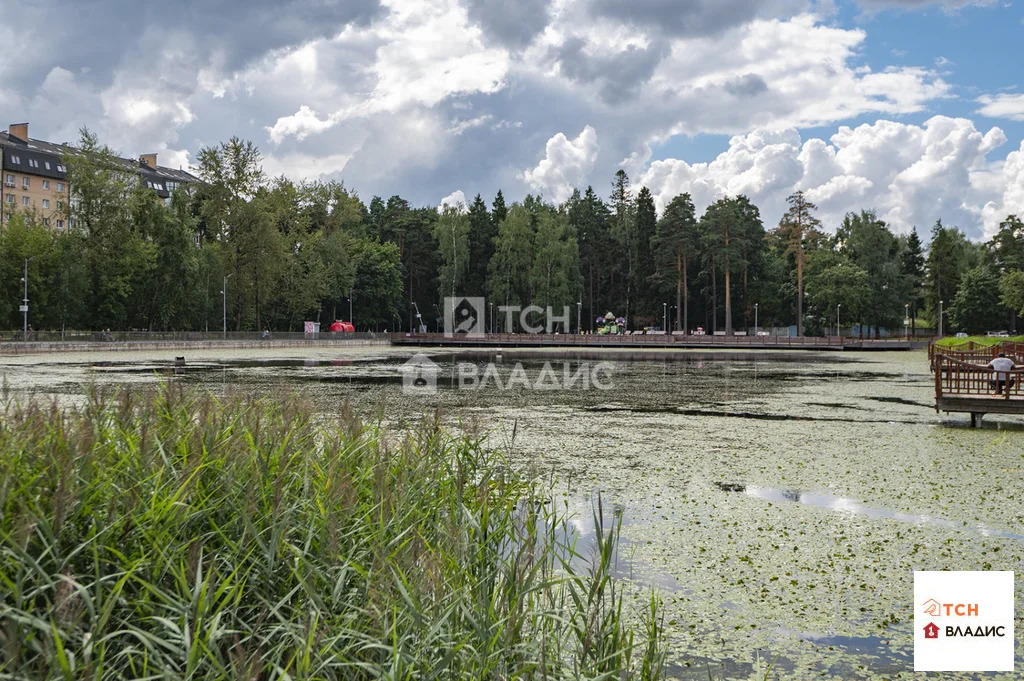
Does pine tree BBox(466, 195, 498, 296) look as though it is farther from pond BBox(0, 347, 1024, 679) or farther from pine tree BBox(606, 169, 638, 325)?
pond BBox(0, 347, 1024, 679)

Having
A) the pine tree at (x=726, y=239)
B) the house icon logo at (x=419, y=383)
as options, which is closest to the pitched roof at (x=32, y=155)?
the pine tree at (x=726, y=239)

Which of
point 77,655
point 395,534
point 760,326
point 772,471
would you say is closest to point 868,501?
point 772,471

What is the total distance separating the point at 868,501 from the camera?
719 cm

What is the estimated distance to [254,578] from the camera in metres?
3.31

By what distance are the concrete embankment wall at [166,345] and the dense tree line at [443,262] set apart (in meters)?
5.29

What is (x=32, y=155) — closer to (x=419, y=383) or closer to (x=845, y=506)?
(x=419, y=383)

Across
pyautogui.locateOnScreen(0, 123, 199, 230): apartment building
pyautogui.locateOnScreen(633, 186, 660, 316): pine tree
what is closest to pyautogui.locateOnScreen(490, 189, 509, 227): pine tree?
pyautogui.locateOnScreen(633, 186, 660, 316): pine tree

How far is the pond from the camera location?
416 cm

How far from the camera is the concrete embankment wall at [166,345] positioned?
39.9 metres

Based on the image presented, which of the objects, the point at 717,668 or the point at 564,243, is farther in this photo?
the point at 564,243

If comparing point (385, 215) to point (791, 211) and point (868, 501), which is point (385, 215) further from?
point (868, 501)

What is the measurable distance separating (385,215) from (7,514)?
310 feet

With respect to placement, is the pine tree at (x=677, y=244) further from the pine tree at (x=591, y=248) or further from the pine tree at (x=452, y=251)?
the pine tree at (x=452, y=251)

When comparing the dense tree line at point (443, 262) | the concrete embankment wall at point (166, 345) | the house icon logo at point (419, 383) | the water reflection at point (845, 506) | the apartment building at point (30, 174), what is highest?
the apartment building at point (30, 174)
